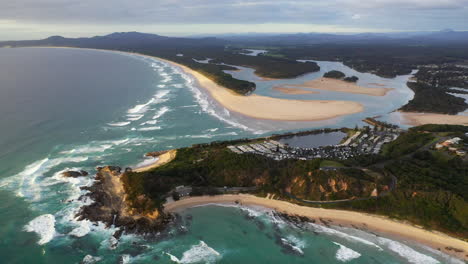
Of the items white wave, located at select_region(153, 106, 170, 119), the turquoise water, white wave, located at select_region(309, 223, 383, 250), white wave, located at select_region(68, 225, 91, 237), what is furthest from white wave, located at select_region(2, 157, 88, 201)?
white wave, located at select_region(309, 223, 383, 250)

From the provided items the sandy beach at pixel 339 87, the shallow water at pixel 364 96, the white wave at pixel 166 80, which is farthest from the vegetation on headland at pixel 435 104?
the white wave at pixel 166 80

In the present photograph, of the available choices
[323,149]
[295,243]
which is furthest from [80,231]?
[323,149]

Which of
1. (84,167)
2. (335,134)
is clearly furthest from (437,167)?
(84,167)

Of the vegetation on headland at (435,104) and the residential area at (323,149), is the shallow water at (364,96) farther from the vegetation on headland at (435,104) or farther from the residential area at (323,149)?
the residential area at (323,149)

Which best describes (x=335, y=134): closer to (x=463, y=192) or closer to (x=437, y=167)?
(x=437, y=167)

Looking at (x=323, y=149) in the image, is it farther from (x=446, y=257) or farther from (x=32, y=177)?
(x=32, y=177)

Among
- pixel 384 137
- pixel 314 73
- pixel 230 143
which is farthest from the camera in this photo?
pixel 314 73
